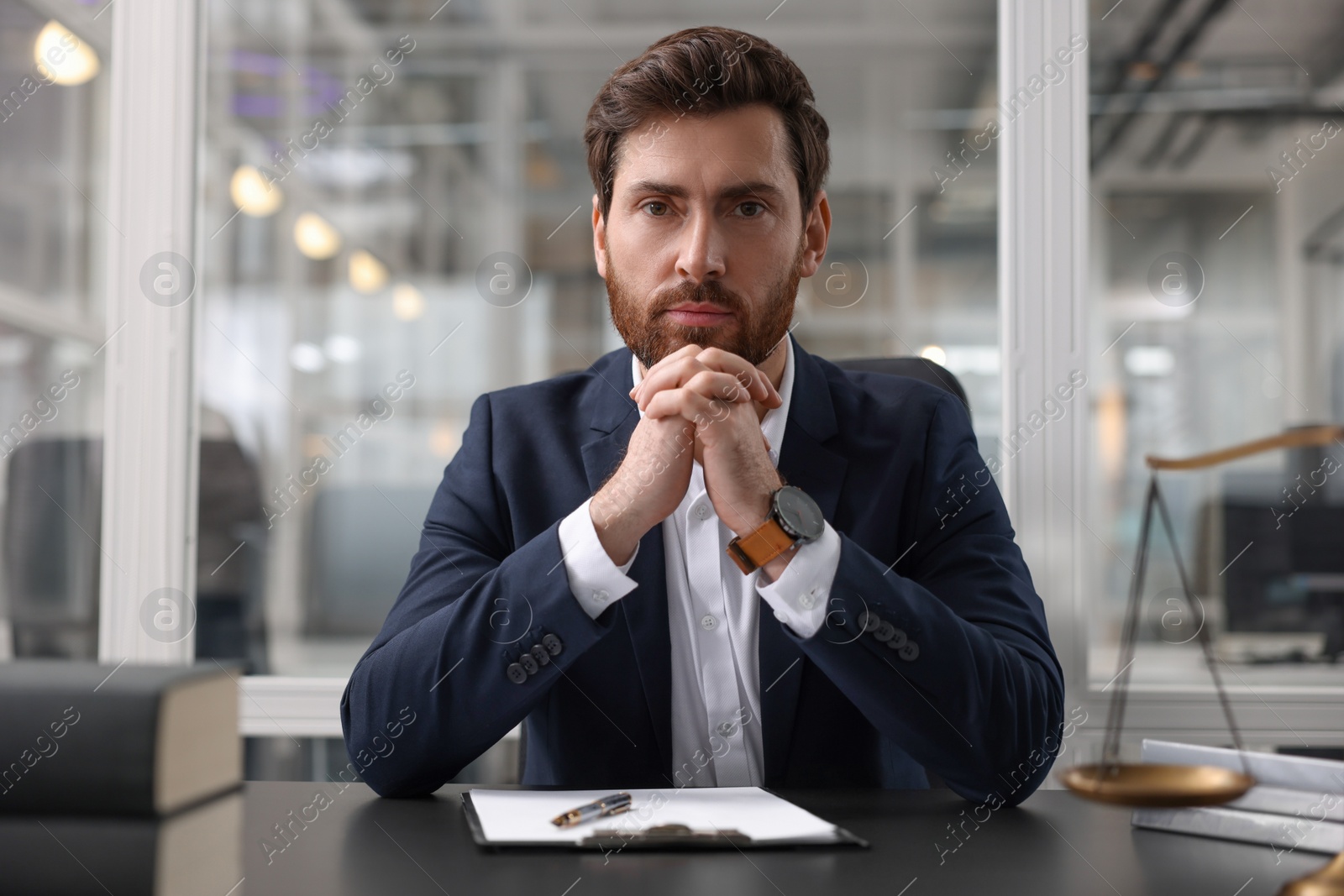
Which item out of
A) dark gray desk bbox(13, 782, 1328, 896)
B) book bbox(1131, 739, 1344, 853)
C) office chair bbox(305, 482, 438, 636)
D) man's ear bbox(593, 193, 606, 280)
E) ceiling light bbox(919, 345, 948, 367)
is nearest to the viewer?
dark gray desk bbox(13, 782, 1328, 896)

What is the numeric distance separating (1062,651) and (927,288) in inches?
71.3

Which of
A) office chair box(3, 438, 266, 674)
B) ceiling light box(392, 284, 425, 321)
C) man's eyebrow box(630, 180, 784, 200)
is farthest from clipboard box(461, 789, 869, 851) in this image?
ceiling light box(392, 284, 425, 321)

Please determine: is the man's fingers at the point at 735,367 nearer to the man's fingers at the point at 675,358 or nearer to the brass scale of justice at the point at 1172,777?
the man's fingers at the point at 675,358

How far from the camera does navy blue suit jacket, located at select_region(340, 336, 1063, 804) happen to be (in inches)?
43.3

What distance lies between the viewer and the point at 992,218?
2.12 m

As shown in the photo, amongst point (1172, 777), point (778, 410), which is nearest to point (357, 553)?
point (778, 410)

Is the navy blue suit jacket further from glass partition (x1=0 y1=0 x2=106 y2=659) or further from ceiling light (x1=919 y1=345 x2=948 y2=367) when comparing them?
ceiling light (x1=919 y1=345 x2=948 y2=367)

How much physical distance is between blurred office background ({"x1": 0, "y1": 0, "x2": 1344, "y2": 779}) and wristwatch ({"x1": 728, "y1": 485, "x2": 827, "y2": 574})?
875 millimetres

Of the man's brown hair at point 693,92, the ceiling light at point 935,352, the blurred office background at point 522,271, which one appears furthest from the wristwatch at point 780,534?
the ceiling light at point 935,352

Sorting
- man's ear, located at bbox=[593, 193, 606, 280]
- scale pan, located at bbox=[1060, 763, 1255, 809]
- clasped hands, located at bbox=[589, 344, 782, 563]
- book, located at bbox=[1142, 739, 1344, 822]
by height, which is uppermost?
man's ear, located at bbox=[593, 193, 606, 280]

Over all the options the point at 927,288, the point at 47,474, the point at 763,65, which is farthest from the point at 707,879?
the point at 927,288

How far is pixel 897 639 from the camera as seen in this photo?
1086 millimetres

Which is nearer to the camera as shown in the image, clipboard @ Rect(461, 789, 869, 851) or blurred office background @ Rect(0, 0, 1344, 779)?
clipboard @ Rect(461, 789, 869, 851)

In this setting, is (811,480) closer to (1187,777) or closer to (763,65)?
(763,65)
